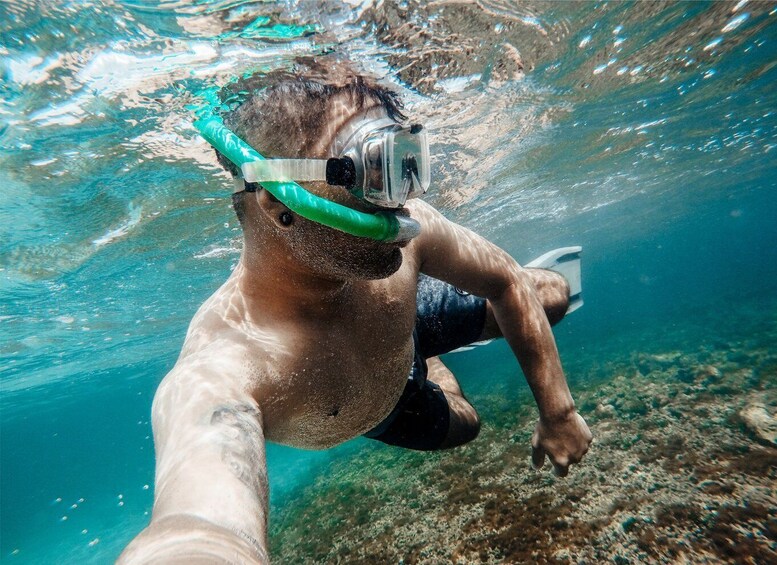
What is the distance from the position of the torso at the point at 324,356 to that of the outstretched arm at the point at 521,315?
345mm

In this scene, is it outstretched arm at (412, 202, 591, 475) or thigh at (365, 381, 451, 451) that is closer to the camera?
outstretched arm at (412, 202, 591, 475)

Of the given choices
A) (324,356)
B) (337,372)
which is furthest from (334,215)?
(337,372)

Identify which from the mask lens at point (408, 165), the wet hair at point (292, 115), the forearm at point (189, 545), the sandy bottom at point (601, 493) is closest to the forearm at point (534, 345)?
the mask lens at point (408, 165)

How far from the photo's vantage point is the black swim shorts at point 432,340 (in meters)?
4.49

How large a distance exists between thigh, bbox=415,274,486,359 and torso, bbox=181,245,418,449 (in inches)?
51.2

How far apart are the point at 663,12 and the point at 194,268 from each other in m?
17.4

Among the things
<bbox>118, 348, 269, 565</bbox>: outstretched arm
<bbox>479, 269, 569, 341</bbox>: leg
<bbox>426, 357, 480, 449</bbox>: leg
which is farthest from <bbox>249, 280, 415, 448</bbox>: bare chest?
<bbox>426, 357, 480, 449</bbox>: leg

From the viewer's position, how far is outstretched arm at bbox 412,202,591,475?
327cm

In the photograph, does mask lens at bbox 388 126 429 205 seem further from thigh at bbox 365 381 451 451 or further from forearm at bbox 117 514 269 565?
thigh at bbox 365 381 451 451

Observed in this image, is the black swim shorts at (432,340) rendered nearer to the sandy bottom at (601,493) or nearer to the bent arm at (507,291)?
the bent arm at (507,291)

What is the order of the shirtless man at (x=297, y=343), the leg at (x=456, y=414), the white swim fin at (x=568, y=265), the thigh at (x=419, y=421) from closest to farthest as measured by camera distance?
the shirtless man at (x=297, y=343) < the thigh at (x=419, y=421) < the leg at (x=456, y=414) < the white swim fin at (x=568, y=265)

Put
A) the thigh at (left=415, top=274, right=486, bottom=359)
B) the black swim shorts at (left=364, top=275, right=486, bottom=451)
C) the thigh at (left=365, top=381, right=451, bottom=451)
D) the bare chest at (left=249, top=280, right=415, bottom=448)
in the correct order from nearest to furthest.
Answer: the bare chest at (left=249, top=280, right=415, bottom=448)
the thigh at (left=365, top=381, right=451, bottom=451)
the black swim shorts at (left=364, top=275, right=486, bottom=451)
the thigh at (left=415, top=274, right=486, bottom=359)

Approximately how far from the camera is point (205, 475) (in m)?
1.47

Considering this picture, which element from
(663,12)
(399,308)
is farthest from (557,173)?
(399,308)
